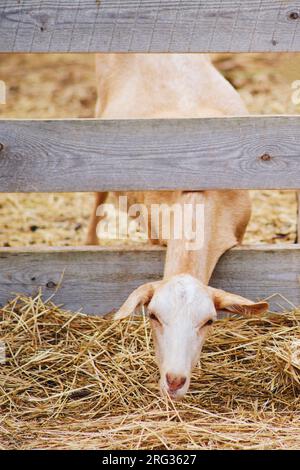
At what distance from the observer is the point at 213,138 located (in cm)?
367

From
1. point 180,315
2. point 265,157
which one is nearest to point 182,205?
point 265,157

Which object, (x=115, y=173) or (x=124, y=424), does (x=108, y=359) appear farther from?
(x=115, y=173)

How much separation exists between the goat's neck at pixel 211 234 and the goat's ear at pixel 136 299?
17cm

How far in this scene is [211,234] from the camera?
3.85m

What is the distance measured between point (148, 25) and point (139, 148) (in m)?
0.52

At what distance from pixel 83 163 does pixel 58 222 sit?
6.99 feet

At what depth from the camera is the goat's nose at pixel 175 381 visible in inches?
120

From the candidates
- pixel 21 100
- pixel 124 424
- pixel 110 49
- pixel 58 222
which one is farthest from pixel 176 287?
pixel 21 100

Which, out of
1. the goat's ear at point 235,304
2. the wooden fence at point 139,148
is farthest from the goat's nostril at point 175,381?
the wooden fence at point 139,148

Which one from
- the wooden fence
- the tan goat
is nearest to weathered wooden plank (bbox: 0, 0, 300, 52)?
the wooden fence

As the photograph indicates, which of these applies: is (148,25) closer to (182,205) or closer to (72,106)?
(182,205)

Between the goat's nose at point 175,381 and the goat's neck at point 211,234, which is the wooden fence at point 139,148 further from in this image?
the goat's nose at point 175,381

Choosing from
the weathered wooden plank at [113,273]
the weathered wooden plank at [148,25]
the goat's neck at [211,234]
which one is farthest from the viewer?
the weathered wooden plank at [113,273]

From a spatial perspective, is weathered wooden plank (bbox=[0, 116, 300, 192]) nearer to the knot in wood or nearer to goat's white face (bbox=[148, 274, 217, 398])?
the knot in wood
